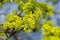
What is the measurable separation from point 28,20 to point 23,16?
9 centimetres

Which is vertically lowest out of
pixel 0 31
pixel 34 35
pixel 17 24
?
pixel 34 35

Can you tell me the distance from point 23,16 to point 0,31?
26 centimetres

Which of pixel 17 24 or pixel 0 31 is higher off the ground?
pixel 17 24

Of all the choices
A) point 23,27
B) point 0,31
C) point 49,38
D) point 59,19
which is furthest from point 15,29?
point 59,19

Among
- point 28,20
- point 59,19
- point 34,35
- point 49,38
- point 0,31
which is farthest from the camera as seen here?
point 59,19

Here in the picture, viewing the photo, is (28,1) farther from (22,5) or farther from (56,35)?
(56,35)

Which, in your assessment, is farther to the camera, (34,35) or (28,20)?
(34,35)

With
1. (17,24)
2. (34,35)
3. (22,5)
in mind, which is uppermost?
(22,5)

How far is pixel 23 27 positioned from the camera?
1242 mm

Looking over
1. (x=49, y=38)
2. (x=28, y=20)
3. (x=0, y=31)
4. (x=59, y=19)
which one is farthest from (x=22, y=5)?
(x=59, y=19)

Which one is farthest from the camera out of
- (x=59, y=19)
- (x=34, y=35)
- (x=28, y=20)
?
(x=59, y=19)

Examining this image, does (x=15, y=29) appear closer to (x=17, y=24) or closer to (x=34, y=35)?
(x=17, y=24)

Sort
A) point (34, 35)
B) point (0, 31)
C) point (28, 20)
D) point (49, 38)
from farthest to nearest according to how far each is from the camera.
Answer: point (34, 35) < point (0, 31) < point (28, 20) < point (49, 38)

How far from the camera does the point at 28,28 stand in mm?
1300
